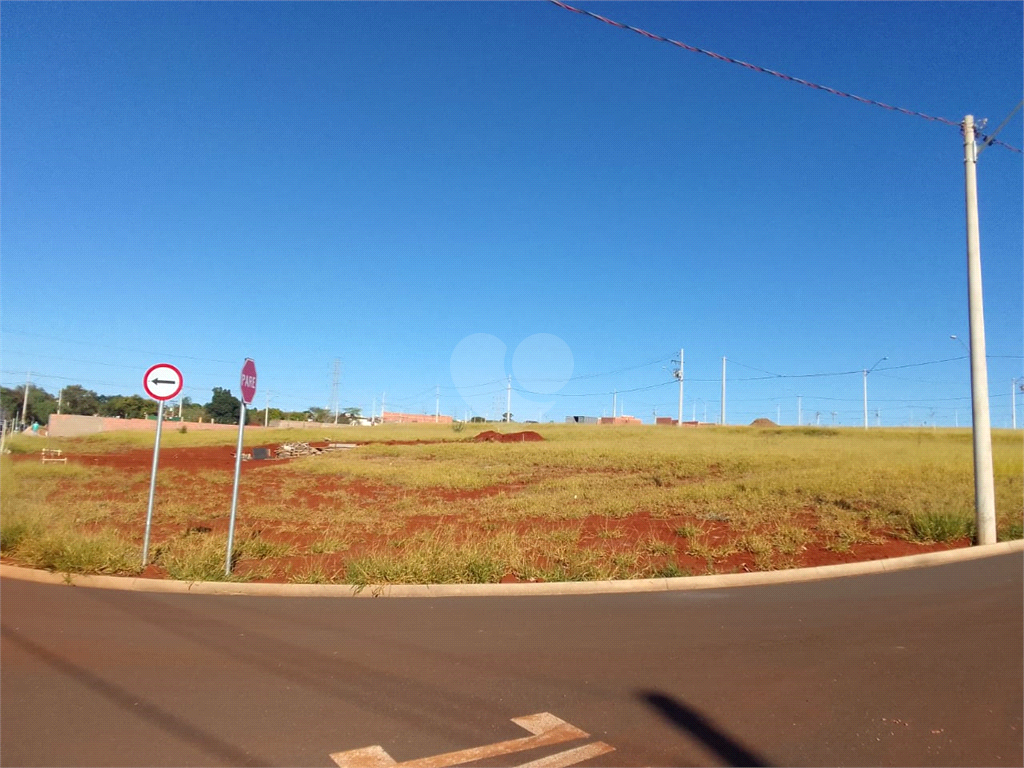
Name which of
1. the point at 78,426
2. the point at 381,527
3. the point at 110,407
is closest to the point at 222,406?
the point at 110,407

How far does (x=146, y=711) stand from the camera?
492 cm

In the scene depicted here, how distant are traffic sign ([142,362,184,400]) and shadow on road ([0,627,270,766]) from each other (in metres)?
4.40

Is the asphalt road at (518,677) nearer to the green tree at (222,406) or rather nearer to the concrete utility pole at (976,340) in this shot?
the concrete utility pole at (976,340)

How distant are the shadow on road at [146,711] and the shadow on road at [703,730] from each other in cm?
246

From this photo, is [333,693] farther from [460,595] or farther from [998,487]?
[998,487]

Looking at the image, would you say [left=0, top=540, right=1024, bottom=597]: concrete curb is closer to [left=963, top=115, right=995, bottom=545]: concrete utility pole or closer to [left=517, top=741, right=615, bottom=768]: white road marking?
[left=963, top=115, right=995, bottom=545]: concrete utility pole

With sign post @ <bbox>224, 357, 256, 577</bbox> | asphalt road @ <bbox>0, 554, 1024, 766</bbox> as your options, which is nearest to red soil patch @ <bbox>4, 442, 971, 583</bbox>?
sign post @ <bbox>224, 357, 256, 577</bbox>

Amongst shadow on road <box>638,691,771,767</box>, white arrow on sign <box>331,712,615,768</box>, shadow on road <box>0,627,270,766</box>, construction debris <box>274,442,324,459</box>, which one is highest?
construction debris <box>274,442,324,459</box>

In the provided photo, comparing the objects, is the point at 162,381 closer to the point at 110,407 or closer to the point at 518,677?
the point at 518,677

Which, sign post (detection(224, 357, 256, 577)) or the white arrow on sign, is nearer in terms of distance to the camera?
the white arrow on sign

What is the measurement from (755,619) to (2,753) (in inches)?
238

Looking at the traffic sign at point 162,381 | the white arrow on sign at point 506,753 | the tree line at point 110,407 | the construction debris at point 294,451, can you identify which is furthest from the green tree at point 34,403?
the white arrow on sign at point 506,753

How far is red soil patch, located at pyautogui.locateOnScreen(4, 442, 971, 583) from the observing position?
1026 cm

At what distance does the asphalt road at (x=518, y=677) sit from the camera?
437cm
